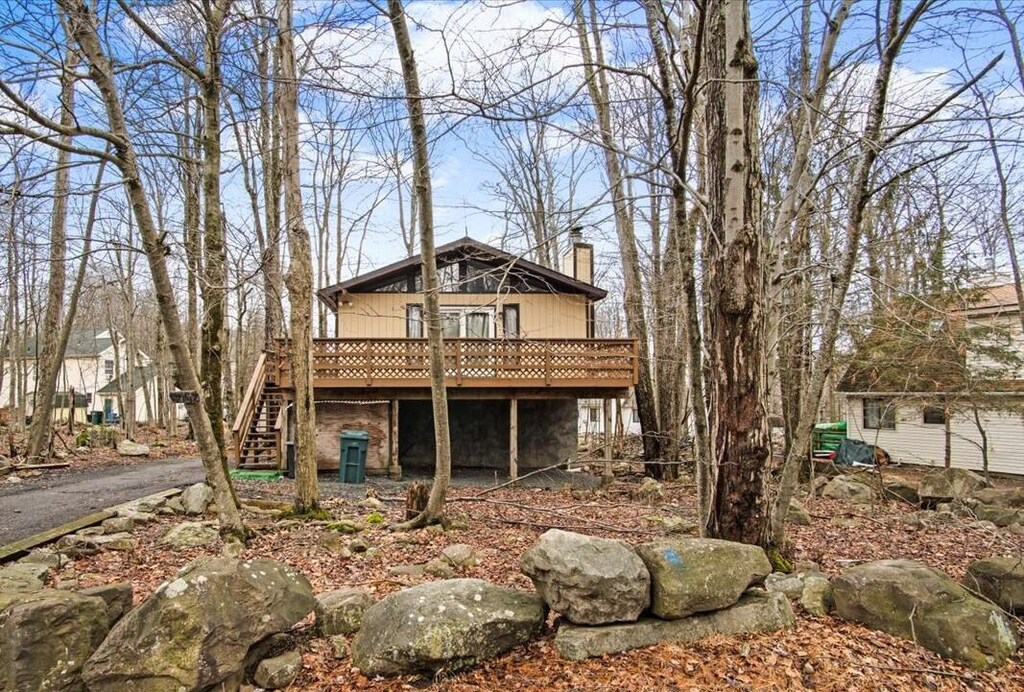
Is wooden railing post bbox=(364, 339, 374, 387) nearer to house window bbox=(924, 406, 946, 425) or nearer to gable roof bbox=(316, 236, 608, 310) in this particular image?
gable roof bbox=(316, 236, 608, 310)

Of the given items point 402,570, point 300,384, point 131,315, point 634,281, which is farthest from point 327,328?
point 402,570

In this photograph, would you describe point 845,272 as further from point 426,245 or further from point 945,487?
point 945,487

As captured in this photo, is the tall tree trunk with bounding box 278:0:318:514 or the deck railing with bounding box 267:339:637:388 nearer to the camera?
the tall tree trunk with bounding box 278:0:318:514

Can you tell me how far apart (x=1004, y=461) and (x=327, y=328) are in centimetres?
2312

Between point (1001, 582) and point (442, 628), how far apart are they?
370 centimetres

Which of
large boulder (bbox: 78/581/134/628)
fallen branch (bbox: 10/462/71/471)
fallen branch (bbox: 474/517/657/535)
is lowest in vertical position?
fallen branch (bbox: 474/517/657/535)

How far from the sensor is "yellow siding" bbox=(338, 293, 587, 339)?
46.9ft

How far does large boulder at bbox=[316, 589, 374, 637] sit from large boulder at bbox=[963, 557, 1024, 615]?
4.11m

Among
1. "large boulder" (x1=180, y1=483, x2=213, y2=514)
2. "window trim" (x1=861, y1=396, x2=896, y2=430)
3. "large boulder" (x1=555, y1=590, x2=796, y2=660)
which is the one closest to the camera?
"large boulder" (x1=555, y1=590, x2=796, y2=660)

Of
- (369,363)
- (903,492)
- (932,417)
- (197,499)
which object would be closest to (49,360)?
(369,363)

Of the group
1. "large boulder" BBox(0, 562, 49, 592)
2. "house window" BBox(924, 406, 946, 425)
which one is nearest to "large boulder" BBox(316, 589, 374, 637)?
"large boulder" BBox(0, 562, 49, 592)

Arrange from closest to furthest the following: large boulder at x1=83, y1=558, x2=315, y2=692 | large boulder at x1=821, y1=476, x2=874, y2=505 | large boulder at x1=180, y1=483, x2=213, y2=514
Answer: large boulder at x1=83, y1=558, x2=315, y2=692 → large boulder at x1=180, y1=483, x2=213, y2=514 → large boulder at x1=821, y1=476, x2=874, y2=505

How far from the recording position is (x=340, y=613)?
381 cm

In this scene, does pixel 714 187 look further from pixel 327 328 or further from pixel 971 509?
pixel 327 328
